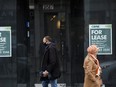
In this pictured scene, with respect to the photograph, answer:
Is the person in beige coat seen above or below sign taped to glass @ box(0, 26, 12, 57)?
below

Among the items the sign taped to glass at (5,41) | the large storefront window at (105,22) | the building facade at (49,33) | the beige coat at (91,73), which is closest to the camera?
the beige coat at (91,73)

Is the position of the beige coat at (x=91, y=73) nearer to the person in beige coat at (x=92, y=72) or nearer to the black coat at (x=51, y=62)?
the person in beige coat at (x=92, y=72)

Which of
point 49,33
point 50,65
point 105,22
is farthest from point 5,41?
point 105,22

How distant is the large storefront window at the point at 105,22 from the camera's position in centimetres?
1422

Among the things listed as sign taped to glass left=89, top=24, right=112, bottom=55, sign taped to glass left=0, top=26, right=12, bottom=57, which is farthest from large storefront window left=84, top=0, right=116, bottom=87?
sign taped to glass left=0, top=26, right=12, bottom=57

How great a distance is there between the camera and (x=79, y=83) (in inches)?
595

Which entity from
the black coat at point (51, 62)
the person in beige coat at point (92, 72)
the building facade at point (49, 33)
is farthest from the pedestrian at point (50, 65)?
the building facade at point (49, 33)

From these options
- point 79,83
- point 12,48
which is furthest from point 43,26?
point 79,83

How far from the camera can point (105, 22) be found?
46.8 feet

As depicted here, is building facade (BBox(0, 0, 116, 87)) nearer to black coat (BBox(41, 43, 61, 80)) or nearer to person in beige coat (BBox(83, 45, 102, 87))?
black coat (BBox(41, 43, 61, 80))

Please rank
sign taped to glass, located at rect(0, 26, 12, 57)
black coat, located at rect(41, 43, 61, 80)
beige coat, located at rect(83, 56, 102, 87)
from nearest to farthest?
beige coat, located at rect(83, 56, 102, 87) → black coat, located at rect(41, 43, 61, 80) → sign taped to glass, located at rect(0, 26, 12, 57)

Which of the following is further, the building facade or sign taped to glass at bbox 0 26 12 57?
the building facade

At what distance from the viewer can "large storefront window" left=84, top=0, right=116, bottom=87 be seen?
560 inches

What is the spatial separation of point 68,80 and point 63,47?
114 cm
